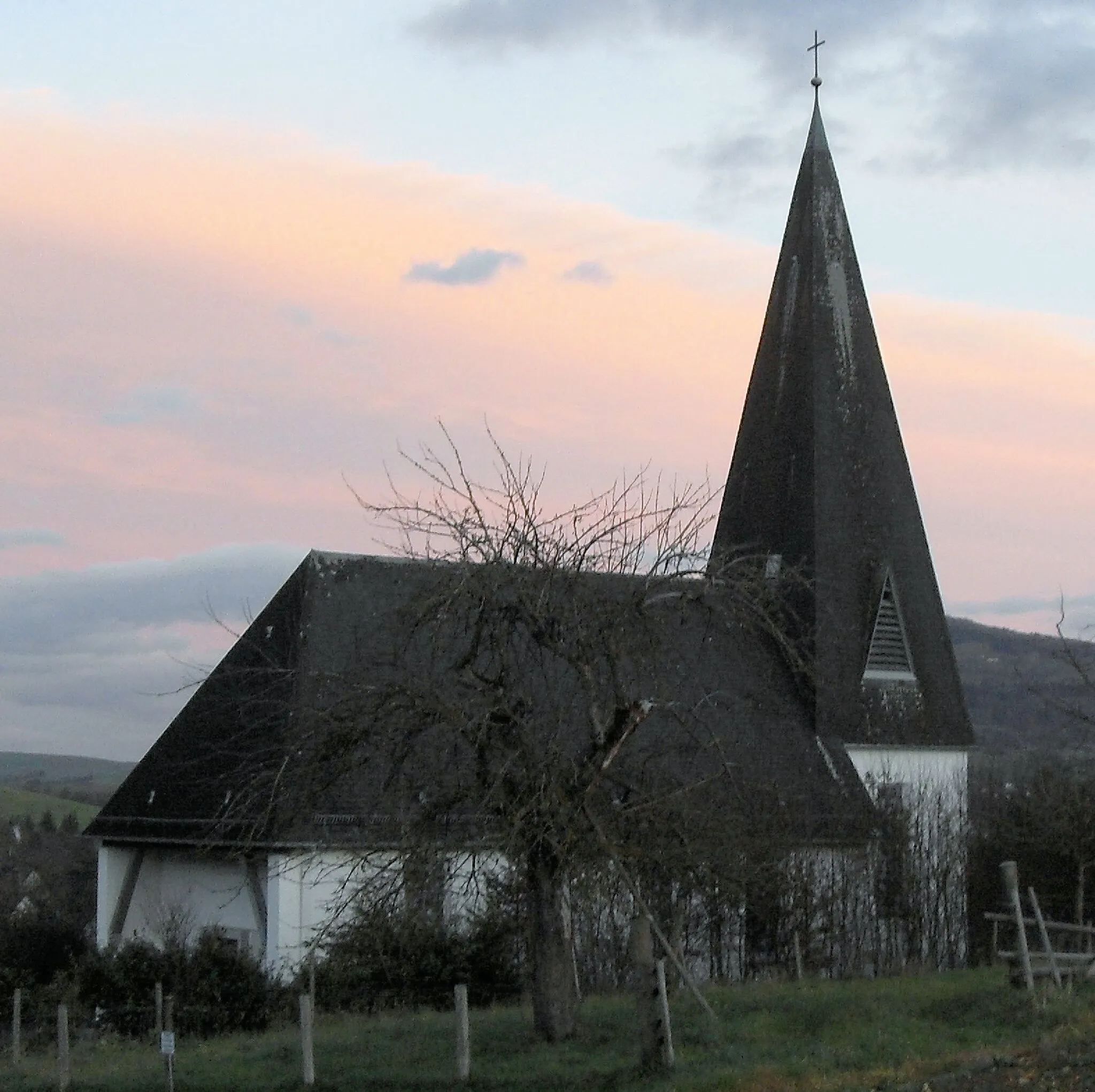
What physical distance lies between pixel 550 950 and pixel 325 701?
588 cm

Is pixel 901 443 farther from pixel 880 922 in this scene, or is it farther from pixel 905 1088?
pixel 905 1088

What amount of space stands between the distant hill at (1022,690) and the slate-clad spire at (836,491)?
198 centimetres

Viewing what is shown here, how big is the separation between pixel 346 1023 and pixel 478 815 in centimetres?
574

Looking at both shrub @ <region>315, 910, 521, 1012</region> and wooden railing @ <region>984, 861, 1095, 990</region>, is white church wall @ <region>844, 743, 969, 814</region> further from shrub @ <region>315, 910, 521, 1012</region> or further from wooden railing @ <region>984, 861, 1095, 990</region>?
wooden railing @ <region>984, 861, 1095, 990</region>

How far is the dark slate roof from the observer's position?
22375 millimetres

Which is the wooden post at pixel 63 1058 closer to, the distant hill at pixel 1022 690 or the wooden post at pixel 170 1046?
the wooden post at pixel 170 1046

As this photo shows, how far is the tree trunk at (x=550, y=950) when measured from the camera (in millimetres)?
14586

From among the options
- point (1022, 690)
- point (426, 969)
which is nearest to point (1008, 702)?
point (1022, 690)

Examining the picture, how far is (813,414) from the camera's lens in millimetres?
28562

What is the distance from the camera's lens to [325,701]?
773 inches

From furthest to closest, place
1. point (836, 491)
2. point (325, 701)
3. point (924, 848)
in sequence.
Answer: point (836, 491)
point (924, 848)
point (325, 701)

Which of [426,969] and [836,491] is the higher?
[836,491]

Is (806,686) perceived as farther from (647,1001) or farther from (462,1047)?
(647,1001)

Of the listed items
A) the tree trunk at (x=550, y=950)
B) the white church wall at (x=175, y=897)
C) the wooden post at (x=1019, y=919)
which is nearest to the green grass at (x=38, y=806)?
the white church wall at (x=175, y=897)
